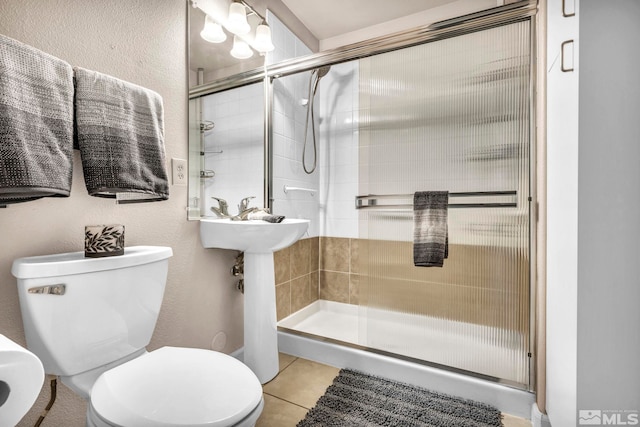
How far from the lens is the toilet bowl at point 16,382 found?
0.47m

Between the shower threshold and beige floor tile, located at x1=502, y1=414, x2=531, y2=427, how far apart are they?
0.02m

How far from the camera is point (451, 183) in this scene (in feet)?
4.93

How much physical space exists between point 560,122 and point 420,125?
1.98 ft

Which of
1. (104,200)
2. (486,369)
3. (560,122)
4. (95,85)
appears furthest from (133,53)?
(486,369)

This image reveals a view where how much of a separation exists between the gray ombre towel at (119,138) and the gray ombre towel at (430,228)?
1137 mm

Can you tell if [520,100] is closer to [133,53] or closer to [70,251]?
[133,53]

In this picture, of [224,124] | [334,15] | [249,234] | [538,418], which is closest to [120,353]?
[249,234]

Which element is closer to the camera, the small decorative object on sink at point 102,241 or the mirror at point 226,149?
the small decorative object on sink at point 102,241

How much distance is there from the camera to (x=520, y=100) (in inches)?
52.8

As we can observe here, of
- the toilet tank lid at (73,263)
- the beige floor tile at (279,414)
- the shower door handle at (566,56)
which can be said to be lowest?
the beige floor tile at (279,414)

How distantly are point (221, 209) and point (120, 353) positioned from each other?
32.4 inches

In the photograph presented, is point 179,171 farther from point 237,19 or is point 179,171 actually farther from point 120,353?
point 237,19

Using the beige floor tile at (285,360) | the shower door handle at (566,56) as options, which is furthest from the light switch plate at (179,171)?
the shower door handle at (566,56)

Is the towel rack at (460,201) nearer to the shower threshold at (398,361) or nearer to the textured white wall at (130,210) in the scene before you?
the shower threshold at (398,361)
